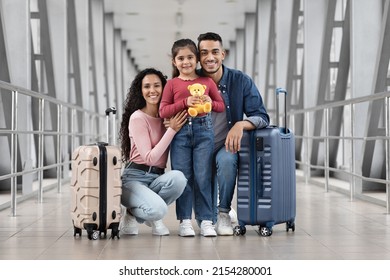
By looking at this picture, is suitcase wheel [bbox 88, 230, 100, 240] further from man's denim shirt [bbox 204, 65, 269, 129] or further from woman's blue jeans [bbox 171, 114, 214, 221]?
man's denim shirt [bbox 204, 65, 269, 129]

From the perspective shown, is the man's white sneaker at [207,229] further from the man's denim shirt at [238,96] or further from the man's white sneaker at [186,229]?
the man's denim shirt at [238,96]

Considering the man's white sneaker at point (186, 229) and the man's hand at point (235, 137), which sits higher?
the man's hand at point (235, 137)

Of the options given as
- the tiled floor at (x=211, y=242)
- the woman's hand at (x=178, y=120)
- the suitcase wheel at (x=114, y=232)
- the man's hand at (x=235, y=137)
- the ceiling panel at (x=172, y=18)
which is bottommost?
the tiled floor at (x=211, y=242)

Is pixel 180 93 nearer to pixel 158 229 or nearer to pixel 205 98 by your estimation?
pixel 205 98

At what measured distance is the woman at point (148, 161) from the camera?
381 cm

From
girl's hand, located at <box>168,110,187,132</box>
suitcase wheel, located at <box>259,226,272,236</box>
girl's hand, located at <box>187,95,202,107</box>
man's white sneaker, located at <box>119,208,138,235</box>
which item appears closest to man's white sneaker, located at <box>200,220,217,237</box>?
suitcase wheel, located at <box>259,226,272,236</box>

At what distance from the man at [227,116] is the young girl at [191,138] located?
7 centimetres

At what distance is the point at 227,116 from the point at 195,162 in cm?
31

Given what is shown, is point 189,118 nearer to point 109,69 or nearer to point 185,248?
point 185,248

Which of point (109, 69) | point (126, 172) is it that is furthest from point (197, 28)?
point (126, 172)

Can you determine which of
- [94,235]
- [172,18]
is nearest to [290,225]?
[94,235]

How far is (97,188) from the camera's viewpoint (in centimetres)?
374

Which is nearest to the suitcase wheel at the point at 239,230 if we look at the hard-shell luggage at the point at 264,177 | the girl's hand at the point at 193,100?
the hard-shell luggage at the point at 264,177
